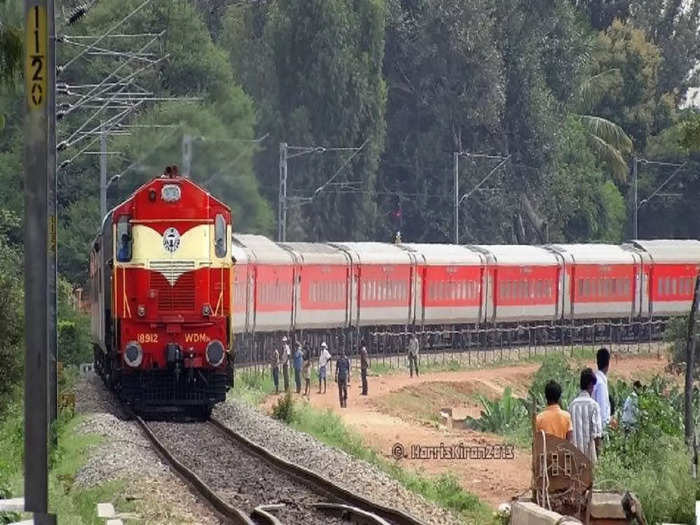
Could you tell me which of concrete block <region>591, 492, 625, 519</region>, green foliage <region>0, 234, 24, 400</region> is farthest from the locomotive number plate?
concrete block <region>591, 492, 625, 519</region>

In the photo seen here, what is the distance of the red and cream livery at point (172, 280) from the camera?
29.1m

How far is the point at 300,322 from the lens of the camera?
52.3 m

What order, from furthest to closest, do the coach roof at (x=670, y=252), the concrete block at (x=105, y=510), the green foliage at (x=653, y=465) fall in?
the coach roof at (x=670, y=252) < the green foliage at (x=653, y=465) < the concrete block at (x=105, y=510)

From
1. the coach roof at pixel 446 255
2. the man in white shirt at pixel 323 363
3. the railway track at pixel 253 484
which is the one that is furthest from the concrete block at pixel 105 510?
the coach roof at pixel 446 255

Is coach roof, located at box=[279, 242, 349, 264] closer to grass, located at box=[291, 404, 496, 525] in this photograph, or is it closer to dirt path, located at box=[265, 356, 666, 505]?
dirt path, located at box=[265, 356, 666, 505]

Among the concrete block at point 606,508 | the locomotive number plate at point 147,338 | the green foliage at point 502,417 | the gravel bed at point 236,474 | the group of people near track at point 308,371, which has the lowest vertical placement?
the green foliage at point 502,417

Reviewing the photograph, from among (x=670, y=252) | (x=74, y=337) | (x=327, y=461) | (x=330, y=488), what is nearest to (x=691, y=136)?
(x=327, y=461)

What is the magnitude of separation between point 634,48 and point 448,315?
3737 cm

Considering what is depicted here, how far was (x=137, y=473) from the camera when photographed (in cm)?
2197

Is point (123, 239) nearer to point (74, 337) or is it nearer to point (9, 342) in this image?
point (9, 342)

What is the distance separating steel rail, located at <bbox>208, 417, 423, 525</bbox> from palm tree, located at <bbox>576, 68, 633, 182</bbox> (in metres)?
66.3

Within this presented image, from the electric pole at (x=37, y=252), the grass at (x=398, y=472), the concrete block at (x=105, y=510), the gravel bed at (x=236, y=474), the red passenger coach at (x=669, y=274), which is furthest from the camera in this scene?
the red passenger coach at (x=669, y=274)

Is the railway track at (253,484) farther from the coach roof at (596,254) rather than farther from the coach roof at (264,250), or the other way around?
the coach roof at (596,254)

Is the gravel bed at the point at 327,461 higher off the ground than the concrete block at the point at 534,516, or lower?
lower
